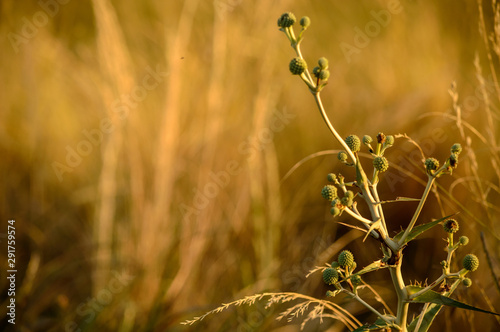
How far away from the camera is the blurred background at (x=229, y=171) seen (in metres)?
1.48

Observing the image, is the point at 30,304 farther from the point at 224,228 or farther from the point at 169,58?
the point at 169,58

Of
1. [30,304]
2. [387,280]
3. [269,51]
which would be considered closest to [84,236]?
[30,304]

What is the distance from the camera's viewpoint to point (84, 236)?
1.86 m

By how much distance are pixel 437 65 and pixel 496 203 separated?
0.89 m
